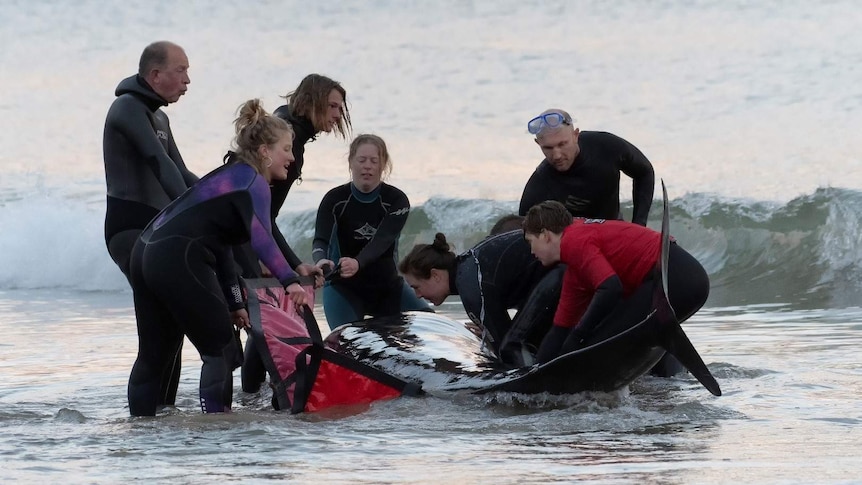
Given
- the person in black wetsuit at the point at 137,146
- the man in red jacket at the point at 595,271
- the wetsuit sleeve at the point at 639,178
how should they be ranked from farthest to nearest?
the wetsuit sleeve at the point at 639,178 < the person in black wetsuit at the point at 137,146 < the man in red jacket at the point at 595,271

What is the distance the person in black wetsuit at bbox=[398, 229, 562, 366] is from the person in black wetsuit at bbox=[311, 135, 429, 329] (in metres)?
0.94

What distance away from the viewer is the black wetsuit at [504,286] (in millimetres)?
6262

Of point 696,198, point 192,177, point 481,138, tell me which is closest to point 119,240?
point 192,177

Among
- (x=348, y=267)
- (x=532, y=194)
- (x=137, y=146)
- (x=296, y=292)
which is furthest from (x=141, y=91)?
(x=532, y=194)

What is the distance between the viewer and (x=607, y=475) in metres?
4.48

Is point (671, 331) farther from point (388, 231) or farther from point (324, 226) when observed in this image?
point (324, 226)

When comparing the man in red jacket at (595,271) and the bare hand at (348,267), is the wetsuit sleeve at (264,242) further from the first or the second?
the bare hand at (348,267)

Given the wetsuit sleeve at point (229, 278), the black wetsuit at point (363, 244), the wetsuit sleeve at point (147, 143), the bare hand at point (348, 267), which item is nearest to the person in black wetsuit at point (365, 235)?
the black wetsuit at point (363, 244)

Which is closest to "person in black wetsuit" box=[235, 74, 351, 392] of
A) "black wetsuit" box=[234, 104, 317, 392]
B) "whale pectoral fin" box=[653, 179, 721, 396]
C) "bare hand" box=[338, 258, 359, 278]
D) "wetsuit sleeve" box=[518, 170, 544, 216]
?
"black wetsuit" box=[234, 104, 317, 392]

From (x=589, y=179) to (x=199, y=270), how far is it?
7.87 ft

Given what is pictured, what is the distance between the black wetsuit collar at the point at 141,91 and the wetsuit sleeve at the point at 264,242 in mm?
986

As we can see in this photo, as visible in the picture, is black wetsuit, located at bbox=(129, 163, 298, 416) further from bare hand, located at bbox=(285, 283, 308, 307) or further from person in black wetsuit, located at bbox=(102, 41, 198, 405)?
person in black wetsuit, located at bbox=(102, 41, 198, 405)

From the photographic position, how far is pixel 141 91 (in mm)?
6301

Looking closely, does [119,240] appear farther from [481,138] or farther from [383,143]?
[481,138]
